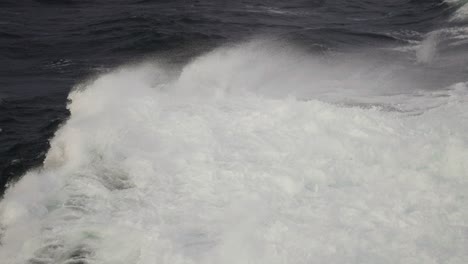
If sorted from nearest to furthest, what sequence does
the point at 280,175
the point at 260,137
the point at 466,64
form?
1. the point at 280,175
2. the point at 260,137
3. the point at 466,64

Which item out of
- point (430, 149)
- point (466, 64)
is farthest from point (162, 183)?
point (466, 64)

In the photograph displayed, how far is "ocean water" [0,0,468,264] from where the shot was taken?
→ 8.27m

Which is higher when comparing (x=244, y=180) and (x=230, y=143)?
(x=230, y=143)

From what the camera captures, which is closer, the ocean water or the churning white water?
the churning white water

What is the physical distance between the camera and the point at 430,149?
1067 cm

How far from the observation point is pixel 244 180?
32.5 feet

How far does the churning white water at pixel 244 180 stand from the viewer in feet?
26.6

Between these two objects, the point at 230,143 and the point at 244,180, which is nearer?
the point at 244,180

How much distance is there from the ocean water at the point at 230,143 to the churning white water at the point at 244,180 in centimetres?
3

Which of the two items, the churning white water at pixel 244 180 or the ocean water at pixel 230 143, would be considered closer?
the churning white water at pixel 244 180

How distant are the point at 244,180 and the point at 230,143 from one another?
1.48 meters

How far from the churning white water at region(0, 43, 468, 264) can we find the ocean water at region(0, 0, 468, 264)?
0.10 feet

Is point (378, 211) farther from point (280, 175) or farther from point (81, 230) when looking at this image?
point (81, 230)

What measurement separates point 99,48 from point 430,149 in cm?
1107
